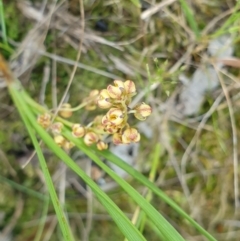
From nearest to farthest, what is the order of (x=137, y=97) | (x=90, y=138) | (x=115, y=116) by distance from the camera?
(x=115, y=116)
(x=90, y=138)
(x=137, y=97)

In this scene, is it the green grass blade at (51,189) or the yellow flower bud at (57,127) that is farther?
the yellow flower bud at (57,127)

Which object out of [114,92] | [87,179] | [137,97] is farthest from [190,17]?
[87,179]

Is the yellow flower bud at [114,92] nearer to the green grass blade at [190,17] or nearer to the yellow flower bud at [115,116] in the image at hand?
the yellow flower bud at [115,116]

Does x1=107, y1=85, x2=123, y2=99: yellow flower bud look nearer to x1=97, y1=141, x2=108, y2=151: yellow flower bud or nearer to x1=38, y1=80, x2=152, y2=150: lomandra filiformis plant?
x1=38, y1=80, x2=152, y2=150: lomandra filiformis plant

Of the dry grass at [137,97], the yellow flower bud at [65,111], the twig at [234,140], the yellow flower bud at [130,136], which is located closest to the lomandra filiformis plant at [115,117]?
the yellow flower bud at [130,136]

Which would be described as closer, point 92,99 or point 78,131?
point 78,131

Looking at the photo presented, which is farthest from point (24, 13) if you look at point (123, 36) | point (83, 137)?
point (83, 137)

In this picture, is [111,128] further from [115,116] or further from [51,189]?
[51,189]

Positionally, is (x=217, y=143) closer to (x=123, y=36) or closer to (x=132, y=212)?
(x=132, y=212)
